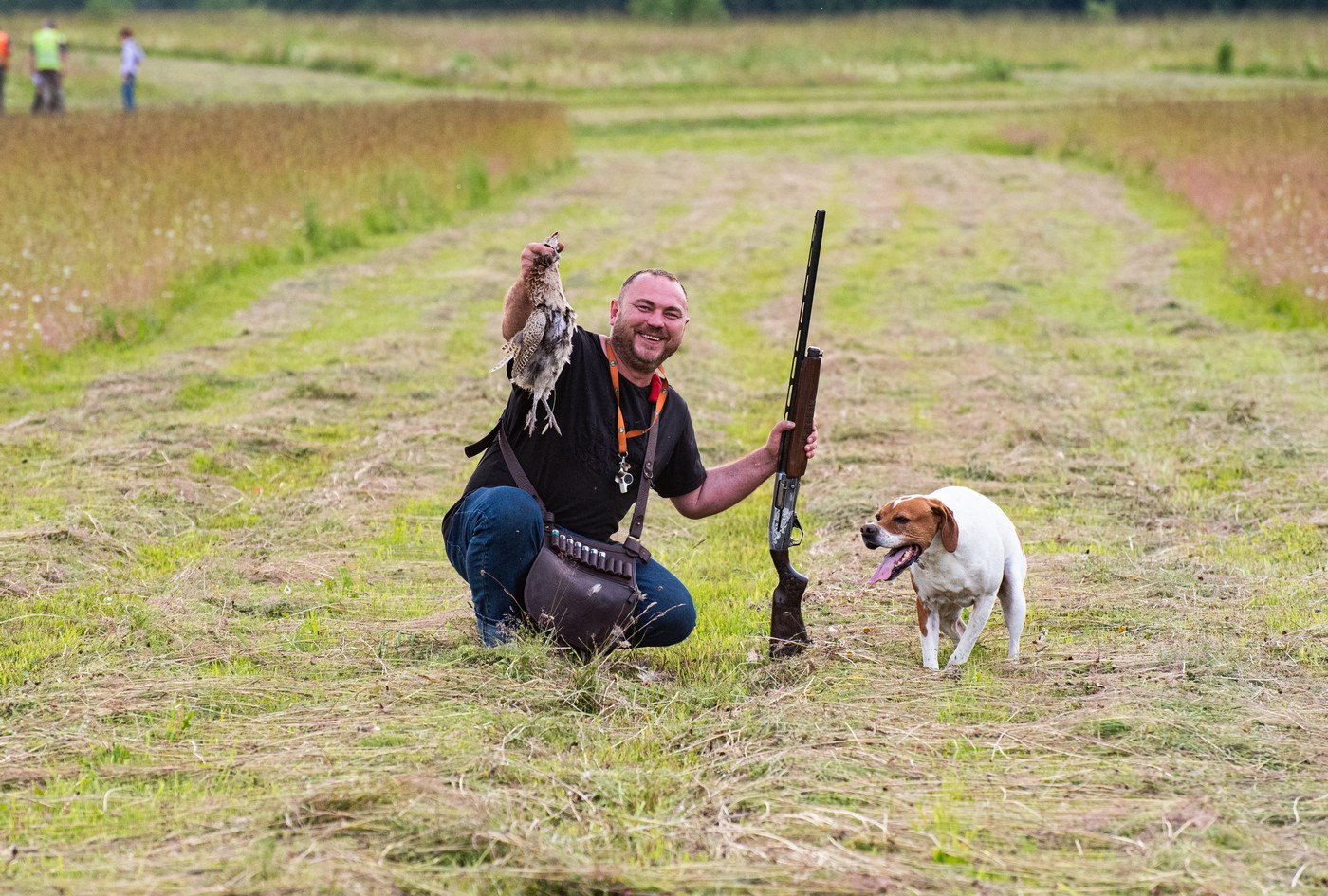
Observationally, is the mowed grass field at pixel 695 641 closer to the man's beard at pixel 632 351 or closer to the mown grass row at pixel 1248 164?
the mown grass row at pixel 1248 164

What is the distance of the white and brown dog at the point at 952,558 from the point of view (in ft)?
17.5

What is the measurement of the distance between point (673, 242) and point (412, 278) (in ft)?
13.6

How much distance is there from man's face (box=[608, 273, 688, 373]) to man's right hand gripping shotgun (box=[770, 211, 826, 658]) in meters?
0.47

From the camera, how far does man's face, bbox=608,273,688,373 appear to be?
541cm

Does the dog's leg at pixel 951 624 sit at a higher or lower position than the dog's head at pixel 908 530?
lower

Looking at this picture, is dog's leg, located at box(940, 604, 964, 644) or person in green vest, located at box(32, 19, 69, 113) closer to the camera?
dog's leg, located at box(940, 604, 964, 644)

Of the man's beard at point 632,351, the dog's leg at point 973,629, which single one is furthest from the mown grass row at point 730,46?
the dog's leg at point 973,629

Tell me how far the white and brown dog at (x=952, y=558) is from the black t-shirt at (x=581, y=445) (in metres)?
0.95

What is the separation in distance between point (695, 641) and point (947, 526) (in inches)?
44.9

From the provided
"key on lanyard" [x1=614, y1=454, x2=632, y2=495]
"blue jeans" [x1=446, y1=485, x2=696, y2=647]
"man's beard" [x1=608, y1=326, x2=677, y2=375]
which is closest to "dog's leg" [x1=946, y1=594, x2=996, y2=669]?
"blue jeans" [x1=446, y1=485, x2=696, y2=647]

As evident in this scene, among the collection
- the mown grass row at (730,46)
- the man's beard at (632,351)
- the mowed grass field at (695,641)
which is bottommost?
the mowed grass field at (695,641)

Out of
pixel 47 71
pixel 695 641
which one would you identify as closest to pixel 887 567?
pixel 695 641

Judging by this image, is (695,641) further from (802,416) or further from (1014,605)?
(1014,605)

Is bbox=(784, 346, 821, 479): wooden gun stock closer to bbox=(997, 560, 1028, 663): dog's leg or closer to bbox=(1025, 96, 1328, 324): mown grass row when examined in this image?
bbox=(997, 560, 1028, 663): dog's leg
